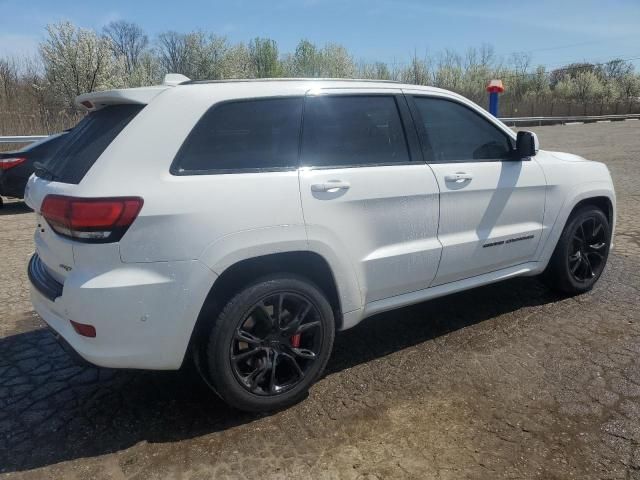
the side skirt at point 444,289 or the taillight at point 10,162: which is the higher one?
the taillight at point 10,162

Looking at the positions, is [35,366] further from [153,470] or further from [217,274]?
[217,274]

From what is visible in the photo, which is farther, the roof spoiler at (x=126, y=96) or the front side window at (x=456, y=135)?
the front side window at (x=456, y=135)

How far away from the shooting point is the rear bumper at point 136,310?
2.50m

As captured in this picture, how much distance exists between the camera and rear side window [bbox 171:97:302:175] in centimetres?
275

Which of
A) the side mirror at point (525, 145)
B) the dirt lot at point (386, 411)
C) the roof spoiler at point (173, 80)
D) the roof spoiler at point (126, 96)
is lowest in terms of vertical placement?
the dirt lot at point (386, 411)

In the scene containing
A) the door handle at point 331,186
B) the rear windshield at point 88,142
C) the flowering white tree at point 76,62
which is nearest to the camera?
the rear windshield at point 88,142

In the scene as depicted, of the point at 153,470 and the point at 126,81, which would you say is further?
the point at 126,81

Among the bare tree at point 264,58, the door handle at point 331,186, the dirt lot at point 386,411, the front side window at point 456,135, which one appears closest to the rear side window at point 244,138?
the door handle at point 331,186

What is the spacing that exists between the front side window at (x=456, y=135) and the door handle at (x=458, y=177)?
134mm

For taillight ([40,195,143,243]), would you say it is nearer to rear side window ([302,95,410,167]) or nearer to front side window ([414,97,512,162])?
rear side window ([302,95,410,167])

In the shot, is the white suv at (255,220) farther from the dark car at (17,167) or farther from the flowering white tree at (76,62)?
the flowering white tree at (76,62)

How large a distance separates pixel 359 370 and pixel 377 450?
872 millimetres

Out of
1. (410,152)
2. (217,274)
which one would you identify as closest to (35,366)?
(217,274)

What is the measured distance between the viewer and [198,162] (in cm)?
274
